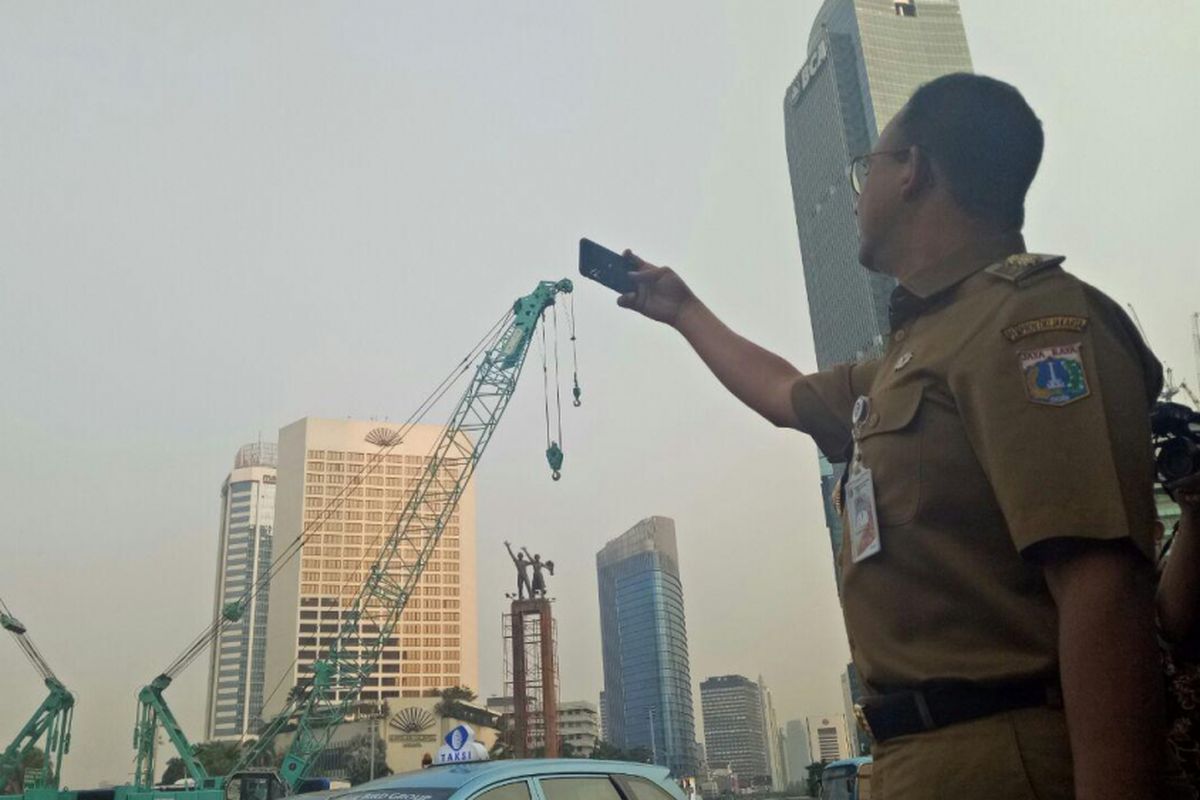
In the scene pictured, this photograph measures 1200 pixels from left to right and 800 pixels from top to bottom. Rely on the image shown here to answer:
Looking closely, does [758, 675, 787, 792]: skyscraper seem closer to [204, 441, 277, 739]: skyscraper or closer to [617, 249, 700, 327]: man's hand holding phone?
[204, 441, 277, 739]: skyscraper

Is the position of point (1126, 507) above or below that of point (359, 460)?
below

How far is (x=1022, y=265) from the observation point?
4.28ft

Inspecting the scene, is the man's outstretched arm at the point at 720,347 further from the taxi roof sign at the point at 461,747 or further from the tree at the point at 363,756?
the tree at the point at 363,756

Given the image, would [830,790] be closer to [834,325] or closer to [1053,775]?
[1053,775]

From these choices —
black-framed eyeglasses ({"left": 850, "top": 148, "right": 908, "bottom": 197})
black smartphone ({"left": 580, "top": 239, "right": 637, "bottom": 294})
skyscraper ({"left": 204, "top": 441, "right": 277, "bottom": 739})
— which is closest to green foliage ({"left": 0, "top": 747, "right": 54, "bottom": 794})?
black smartphone ({"left": 580, "top": 239, "right": 637, "bottom": 294})

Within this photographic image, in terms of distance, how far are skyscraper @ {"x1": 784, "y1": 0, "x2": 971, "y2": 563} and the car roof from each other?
85.8 metres

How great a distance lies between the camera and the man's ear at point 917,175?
1512 millimetres

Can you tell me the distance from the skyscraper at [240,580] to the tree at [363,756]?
76.1 metres

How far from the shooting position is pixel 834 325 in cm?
9738

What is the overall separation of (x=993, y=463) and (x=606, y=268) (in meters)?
1.12

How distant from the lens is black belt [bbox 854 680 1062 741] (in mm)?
1139

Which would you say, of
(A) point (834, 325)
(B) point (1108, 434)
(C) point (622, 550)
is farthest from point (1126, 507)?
(C) point (622, 550)

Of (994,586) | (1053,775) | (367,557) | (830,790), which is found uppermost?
(367,557)

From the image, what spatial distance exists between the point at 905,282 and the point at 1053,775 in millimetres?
755
